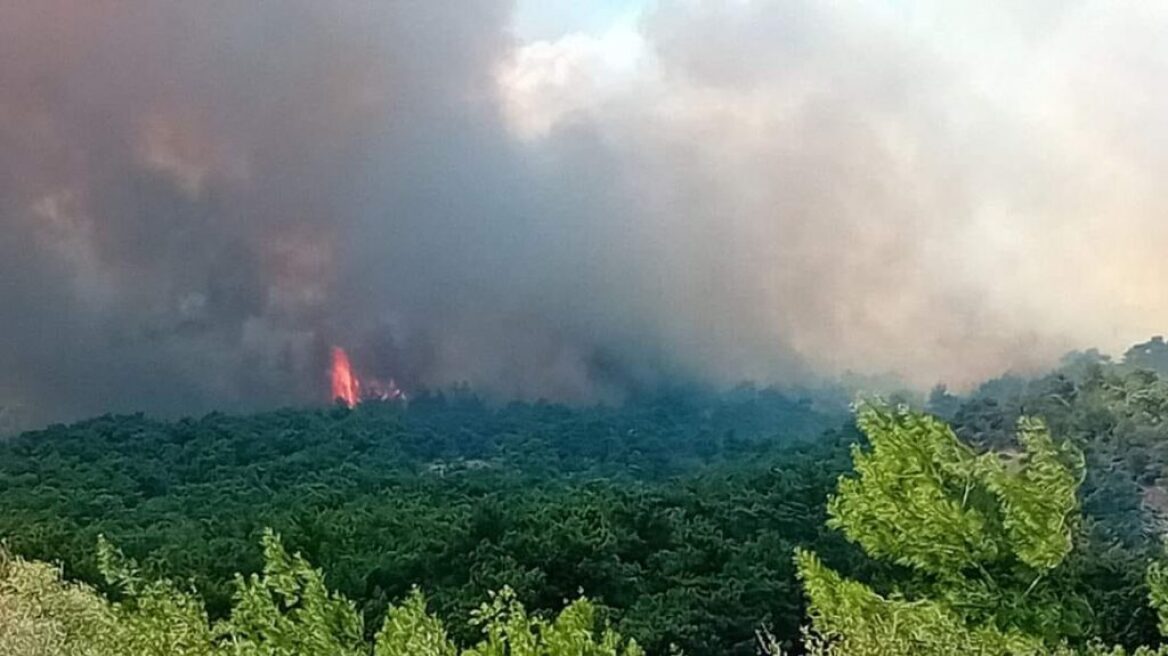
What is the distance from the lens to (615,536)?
41.3 meters

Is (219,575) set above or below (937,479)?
above

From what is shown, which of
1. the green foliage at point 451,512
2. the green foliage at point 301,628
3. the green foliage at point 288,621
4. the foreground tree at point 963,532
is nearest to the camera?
the green foliage at point 301,628

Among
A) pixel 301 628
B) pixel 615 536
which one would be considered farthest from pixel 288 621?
pixel 615 536

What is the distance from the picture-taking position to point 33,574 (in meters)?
32.7

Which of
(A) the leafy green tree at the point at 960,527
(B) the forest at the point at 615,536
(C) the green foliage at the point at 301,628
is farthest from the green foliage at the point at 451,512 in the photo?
(A) the leafy green tree at the point at 960,527

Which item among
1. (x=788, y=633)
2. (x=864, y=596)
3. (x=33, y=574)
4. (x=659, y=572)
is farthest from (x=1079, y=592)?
(x=33, y=574)

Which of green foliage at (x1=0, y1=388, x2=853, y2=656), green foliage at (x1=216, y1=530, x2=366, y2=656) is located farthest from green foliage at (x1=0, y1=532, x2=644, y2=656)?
green foliage at (x1=0, y1=388, x2=853, y2=656)

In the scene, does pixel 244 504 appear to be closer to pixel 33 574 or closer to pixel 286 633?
pixel 33 574

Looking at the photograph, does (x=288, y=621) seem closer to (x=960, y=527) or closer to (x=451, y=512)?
(x=960, y=527)

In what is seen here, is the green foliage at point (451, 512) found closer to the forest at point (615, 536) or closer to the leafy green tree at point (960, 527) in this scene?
the forest at point (615, 536)

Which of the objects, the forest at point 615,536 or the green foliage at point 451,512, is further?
the green foliage at point 451,512

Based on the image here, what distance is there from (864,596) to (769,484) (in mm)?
33970

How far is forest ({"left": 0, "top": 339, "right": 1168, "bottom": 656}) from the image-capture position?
65.0 feet

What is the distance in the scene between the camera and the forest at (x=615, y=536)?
65.0 feet
